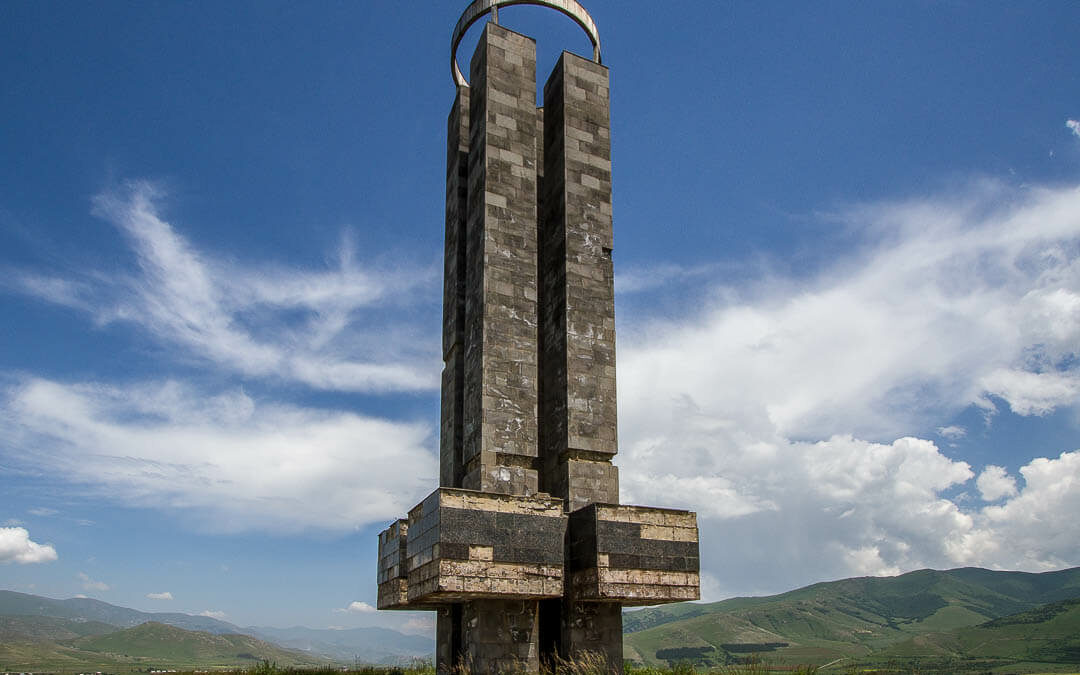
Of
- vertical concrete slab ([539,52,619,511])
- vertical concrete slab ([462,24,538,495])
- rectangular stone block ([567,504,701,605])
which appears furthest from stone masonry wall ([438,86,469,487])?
rectangular stone block ([567,504,701,605])

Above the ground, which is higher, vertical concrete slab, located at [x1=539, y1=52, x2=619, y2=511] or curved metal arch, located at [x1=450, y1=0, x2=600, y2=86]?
curved metal arch, located at [x1=450, y1=0, x2=600, y2=86]

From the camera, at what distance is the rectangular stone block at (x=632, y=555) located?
15.9 metres

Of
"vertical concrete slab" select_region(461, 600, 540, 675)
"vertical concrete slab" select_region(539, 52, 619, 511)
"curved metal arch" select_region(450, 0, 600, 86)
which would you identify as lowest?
"vertical concrete slab" select_region(461, 600, 540, 675)

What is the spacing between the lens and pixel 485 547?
50.0ft

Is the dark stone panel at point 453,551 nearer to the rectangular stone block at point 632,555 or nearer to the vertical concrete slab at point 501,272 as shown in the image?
the vertical concrete slab at point 501,272

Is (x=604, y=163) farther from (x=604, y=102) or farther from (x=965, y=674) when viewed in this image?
(x=965, y=674)

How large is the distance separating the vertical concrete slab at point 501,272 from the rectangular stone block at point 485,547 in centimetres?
178

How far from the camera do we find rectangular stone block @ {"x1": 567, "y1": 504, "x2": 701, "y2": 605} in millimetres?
15914

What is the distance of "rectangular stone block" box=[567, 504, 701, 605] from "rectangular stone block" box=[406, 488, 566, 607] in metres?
0.58

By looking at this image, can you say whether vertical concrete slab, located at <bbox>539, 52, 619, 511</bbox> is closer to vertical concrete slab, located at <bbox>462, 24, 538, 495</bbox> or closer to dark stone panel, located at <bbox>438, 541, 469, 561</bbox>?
vertical concrete slab, located at <bbox>462, 24, 538, 495</bbox>

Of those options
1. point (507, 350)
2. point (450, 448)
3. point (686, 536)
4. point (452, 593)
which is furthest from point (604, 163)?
point (452, 593)

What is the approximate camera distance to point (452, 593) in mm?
14930

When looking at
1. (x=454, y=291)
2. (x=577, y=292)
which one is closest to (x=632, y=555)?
(x=577, y=292)

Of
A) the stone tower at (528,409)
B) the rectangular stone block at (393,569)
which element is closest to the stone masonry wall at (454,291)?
the stone tower at (528,409)
